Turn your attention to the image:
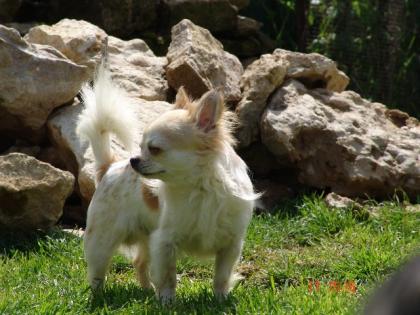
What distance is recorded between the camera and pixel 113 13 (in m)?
9.19

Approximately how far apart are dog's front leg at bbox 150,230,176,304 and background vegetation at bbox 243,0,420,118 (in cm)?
666

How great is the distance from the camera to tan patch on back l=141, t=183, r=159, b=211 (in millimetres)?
4863

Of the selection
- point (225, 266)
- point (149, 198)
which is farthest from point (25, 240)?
point (225, 266)

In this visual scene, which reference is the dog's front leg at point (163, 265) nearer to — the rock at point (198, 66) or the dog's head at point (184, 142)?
the dog's head at point (184, 142)

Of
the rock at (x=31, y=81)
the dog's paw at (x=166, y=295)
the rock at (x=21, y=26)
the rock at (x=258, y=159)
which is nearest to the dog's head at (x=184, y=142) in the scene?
the dog's paw at (x=166, y=295)

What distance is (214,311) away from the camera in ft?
13.8

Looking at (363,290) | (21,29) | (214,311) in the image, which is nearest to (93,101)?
(214,311)

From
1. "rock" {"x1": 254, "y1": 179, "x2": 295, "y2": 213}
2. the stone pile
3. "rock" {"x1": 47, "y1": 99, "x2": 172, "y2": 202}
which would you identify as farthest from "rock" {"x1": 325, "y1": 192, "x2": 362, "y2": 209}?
"rock" {"x1": 47, "y1": 99, "x2": 172, "y2": 202}

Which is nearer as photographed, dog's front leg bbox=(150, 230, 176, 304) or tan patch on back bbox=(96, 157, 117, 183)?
dog's front leg bbox=(150, 230, 176, 304)

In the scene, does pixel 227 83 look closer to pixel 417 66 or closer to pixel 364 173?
pixel 364 173

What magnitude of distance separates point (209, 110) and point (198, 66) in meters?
2.85

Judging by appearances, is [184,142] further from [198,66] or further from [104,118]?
[198,66]

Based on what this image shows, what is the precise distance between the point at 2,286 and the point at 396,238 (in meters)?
2.90

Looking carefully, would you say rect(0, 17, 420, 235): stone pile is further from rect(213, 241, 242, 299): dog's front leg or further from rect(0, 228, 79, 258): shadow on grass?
rect(213, 241, 242, 299): dog's front leg
